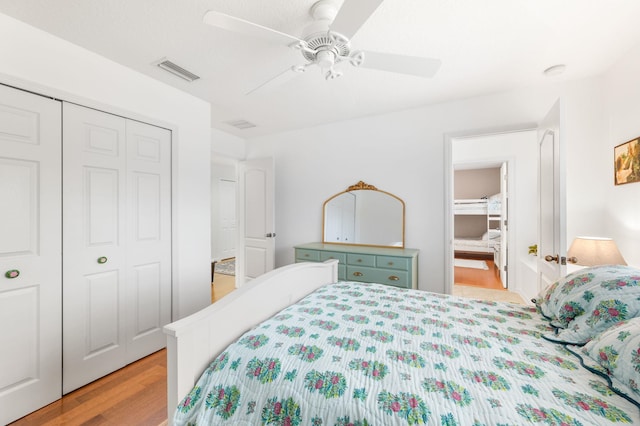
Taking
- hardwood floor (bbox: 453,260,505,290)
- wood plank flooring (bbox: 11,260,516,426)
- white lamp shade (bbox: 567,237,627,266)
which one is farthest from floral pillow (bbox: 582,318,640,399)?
hardwood floor (bbox: 453,260,505,290)

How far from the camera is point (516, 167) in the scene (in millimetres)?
3812

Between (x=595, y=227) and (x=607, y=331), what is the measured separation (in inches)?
73.8

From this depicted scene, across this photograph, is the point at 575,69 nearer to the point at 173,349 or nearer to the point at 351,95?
the point at 351,95

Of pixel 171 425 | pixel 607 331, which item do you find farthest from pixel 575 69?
pixel 171 425

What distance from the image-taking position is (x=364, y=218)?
134 inches

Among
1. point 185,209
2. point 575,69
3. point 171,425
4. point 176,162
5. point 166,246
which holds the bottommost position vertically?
point 171,425

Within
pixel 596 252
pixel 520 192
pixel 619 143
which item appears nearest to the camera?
pixel 596 252

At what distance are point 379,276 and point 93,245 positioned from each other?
8.18 feet

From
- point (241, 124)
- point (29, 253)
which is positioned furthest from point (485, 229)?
point (29, 253)

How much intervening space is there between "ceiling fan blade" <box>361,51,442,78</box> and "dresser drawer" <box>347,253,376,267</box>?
185 centimetres

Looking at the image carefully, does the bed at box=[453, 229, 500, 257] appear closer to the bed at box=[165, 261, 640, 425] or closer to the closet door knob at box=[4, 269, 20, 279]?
the bed at box=[165, 261, 640, 425]

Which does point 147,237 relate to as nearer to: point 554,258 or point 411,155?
point 411,155

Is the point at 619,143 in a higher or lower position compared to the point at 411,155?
lower

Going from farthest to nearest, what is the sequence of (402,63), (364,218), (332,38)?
(364,218), (402,63), (332,38)
